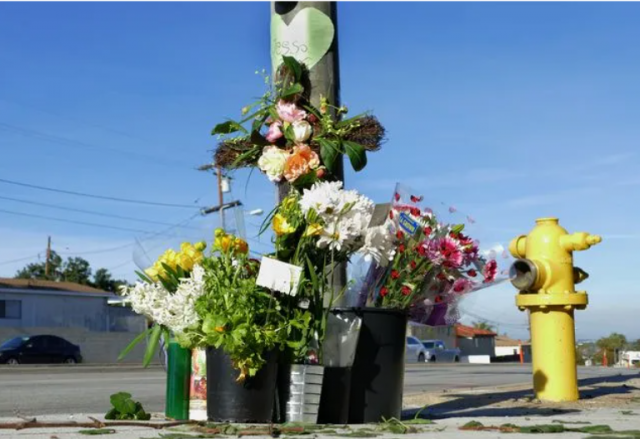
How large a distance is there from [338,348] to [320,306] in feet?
0.97

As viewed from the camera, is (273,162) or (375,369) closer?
(375,369)

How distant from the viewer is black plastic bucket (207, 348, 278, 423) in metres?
5.29

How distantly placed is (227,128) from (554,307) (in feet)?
11.6

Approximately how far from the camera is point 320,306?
219 inches

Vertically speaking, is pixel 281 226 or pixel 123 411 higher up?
pixel 281 226

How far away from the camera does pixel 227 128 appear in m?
6.53

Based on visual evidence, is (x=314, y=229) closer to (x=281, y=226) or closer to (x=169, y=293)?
(x=281, y=226)

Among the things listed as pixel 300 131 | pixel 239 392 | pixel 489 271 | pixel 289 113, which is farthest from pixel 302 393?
pixel 289 113

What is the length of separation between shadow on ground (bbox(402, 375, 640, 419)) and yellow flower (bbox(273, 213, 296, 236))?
157 cm

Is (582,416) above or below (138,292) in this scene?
below

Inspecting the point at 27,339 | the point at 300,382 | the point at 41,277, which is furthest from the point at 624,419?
the point at 41,277

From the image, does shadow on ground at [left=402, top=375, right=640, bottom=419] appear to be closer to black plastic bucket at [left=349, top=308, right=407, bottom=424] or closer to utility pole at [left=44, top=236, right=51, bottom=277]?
black plastic bucket at [left=349, top=308, right=407, bottom=424]

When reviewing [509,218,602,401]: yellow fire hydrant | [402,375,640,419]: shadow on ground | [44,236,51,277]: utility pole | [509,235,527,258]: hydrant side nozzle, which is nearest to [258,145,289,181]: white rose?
[402,375,640,419]: shadow on ground

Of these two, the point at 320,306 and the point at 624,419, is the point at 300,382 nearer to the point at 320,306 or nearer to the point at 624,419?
A: the point at 320,306
